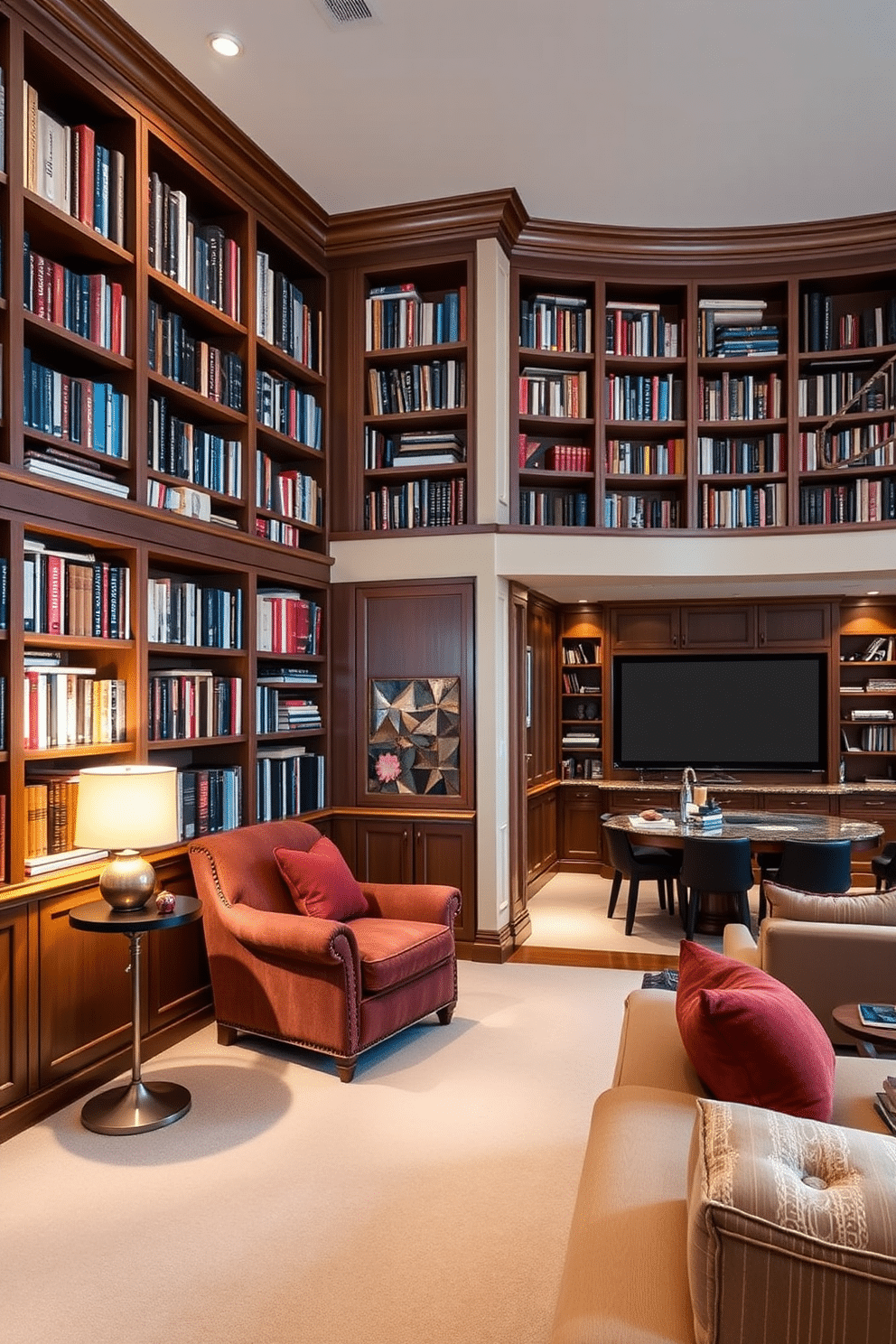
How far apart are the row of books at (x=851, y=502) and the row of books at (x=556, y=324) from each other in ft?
5.44

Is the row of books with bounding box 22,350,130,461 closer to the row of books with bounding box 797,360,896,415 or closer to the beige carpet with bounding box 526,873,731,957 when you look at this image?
the beige carpet with bounding box 526,873,731,957

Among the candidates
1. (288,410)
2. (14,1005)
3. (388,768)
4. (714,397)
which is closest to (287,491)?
(288,410)

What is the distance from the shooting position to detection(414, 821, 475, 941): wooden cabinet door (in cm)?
540

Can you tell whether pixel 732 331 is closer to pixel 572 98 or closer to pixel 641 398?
pixel 641 398

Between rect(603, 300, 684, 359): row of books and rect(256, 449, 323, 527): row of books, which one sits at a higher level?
rect(603, 300, 684, 359): row of books

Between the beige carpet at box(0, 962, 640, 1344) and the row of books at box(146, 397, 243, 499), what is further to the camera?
the row of books at box(146, 397, 243, 499)

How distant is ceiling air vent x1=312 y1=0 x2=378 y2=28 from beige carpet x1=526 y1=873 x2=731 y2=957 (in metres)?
4.58

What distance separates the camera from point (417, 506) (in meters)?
5.62

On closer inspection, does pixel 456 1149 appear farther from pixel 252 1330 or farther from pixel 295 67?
pixel 295 67

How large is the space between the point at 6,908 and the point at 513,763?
315 cm

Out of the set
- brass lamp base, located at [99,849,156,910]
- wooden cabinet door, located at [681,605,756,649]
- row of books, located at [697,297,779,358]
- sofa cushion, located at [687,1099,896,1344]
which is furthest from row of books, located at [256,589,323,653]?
sofa cushion, located at [687,1099,896,1344]

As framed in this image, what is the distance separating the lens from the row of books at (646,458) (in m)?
6.05

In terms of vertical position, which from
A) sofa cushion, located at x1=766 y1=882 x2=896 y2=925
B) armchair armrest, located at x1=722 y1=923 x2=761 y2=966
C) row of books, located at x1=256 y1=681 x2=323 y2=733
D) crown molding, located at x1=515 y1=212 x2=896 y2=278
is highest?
crown molding, located at x1=515 y1=212 x2=896 y2=278

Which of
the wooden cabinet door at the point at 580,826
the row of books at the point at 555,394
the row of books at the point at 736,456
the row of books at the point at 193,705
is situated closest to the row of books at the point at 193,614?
the row of books at the point at 193,705
